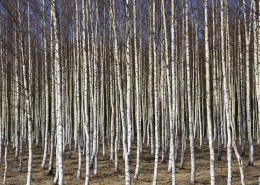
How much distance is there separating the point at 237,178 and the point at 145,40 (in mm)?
10691

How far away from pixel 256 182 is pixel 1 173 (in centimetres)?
911

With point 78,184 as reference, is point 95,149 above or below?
above

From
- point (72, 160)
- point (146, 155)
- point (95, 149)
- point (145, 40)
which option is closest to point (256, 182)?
point (95, 149)

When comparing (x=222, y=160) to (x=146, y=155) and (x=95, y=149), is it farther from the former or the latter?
(x=95, y=149)

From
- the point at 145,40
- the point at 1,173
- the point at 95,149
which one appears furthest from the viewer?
the point at 145,40

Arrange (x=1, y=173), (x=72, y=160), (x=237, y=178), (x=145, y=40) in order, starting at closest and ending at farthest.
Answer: (x=237, y=178)
(x=1, y=173)
(x=72, y=160)
(x=145, y=40)

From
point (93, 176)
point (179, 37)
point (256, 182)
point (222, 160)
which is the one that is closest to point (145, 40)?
point (179, 37)

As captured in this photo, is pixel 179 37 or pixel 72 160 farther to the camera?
pixel 179 37

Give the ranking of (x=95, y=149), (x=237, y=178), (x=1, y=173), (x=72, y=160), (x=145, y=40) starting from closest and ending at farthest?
(x=237, y=178) → (x=95, y=149) → (x=1, y=173) → (x=72, y=160) → (x=145, y=40)

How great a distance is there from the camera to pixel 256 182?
10.2m

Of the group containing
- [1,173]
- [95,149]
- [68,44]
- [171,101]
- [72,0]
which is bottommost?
[1,173]

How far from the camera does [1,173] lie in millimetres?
13578

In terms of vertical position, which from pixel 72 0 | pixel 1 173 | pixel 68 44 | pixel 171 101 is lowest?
pixel 1 173

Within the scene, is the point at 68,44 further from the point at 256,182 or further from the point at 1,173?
the point at 256,182
